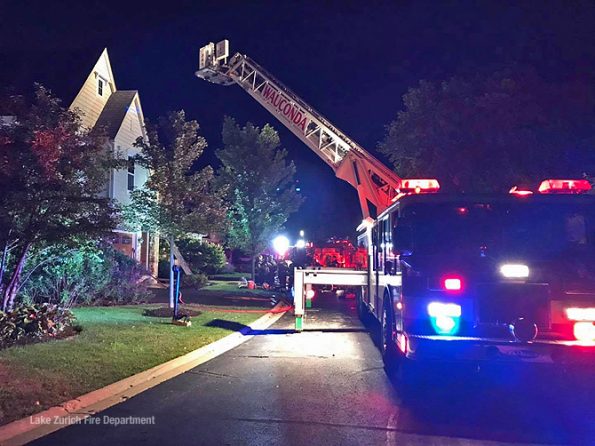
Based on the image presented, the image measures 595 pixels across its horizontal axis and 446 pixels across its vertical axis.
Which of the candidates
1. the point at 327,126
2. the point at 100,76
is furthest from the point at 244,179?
the point at 327,126

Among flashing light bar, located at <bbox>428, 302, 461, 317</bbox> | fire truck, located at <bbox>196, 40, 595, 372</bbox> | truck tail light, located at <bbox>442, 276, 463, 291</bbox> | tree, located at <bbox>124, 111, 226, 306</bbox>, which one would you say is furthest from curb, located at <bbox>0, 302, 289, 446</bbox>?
tree, located at <bbox>124, 111, 226, 306</bbox>

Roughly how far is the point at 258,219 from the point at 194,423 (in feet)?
71.8

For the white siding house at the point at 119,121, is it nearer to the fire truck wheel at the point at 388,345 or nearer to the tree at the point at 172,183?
the tree at the point at 172,183

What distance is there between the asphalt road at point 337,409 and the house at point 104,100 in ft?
45.2

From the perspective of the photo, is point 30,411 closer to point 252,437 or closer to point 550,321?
point 252,437

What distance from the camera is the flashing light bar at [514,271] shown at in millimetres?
6363

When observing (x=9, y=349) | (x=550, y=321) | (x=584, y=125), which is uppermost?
(x=584, y=125)

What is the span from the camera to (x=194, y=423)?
5.76m

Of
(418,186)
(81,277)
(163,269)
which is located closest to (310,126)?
(81,277)

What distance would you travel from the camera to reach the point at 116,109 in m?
23.3

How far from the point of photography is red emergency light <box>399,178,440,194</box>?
7375 millimetres

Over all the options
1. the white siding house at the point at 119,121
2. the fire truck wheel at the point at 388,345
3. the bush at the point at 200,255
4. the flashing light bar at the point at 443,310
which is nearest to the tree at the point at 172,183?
the white siding house at the point at 119,121

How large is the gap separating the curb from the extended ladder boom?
6.52 meters

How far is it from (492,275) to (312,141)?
11388 millimetres
